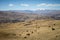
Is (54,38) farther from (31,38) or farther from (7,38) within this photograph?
(7,38)

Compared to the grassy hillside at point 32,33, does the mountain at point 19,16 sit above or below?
below

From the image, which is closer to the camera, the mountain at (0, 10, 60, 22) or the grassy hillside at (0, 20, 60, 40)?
the grassy hillside at (0, 20, 60, 40)

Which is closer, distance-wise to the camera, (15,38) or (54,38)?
(54,38)

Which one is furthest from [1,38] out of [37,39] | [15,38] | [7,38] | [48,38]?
[48,38]

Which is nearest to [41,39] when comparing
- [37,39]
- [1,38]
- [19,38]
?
[37,39]

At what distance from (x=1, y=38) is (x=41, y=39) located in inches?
175

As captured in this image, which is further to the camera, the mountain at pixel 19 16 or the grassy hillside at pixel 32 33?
the mountain at pixel 19 16

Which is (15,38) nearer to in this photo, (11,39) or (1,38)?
(11,39)

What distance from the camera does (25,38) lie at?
11.8 meters

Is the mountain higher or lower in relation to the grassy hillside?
lower

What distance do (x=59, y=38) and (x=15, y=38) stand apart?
4522 mm

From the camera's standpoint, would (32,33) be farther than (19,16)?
No

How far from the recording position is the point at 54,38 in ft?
36.4

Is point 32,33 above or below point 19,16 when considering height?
above
